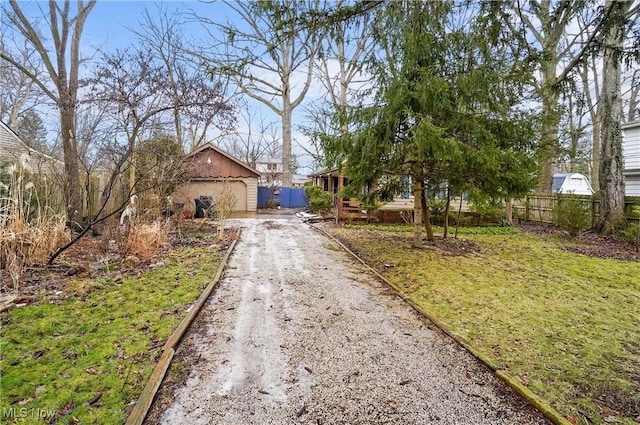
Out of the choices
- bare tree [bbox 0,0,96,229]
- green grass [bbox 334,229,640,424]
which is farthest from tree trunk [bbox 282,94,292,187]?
green grass [bbox 334,229,640,424]

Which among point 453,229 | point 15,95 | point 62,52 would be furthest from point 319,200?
point 15,95

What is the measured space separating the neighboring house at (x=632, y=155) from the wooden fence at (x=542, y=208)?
4434mm

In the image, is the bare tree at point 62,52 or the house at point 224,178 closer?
the bare tree at point 62,52

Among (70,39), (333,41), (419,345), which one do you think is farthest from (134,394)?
(70,39)

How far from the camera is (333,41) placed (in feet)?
15.9

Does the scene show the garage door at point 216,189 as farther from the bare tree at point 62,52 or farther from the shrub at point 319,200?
the bare tree at point 62,52

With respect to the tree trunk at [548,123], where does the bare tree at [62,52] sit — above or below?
above

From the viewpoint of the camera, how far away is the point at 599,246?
9.59 meters

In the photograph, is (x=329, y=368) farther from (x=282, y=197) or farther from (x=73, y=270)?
(x=282, y=197)

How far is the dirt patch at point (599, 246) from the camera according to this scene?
8345mm

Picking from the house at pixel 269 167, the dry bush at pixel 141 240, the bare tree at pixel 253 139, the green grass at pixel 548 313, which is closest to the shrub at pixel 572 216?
the green grass at pixel 548 313

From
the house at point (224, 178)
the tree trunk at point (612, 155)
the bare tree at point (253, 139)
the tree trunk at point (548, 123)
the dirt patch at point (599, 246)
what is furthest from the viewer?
the bare tree at point (253, 139)

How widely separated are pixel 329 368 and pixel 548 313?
3.11 metres

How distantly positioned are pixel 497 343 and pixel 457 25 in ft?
19.5
